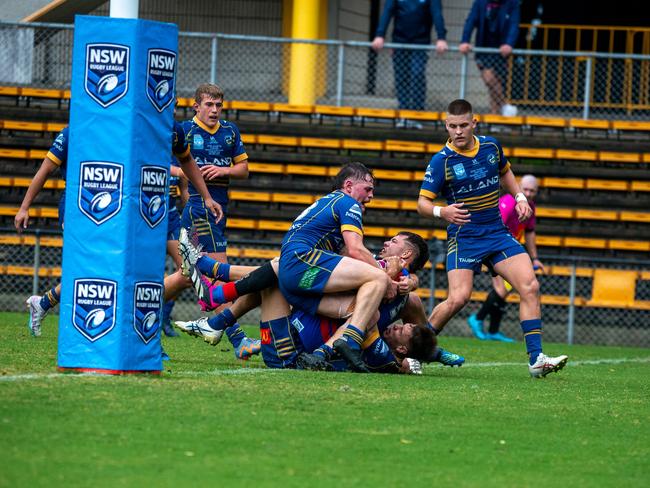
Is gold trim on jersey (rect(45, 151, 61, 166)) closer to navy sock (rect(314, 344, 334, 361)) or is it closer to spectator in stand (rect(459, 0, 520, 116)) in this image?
navy sock (rect(314, 344, 334, 361))

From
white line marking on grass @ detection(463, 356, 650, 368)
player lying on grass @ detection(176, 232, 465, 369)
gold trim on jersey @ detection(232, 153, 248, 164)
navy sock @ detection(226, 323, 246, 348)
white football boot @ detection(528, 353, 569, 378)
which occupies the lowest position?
white line marking on grass @ detection(463, 356, 650, 368)

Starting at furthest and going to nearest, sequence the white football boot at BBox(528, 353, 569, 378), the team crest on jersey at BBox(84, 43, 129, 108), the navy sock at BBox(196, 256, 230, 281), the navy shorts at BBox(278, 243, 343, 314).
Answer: the white football boot at BBox(528, 353, 569, 378), the navy sock at BBox(196, 256, 230, 281), the navy shorts at BBox(278, 243, 343, 314), the team crest on jersey at BBox(84, 43, 129, 108)

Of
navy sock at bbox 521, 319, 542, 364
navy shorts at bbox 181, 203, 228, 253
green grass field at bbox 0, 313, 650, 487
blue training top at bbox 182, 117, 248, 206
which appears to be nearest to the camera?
green grass field at bbox 0, 313, 650, 487

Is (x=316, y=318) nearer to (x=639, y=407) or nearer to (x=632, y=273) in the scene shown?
(x=639, y=407)

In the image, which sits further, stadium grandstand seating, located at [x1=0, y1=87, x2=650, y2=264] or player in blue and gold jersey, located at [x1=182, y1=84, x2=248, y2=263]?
stadium grandstand seating, located at [x1=0, y1=87, x2=650, y2=264]

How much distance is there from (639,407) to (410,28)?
45.2 ft

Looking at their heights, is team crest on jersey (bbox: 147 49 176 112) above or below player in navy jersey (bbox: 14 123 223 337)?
above

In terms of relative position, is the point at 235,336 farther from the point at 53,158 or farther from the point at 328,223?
the point at 53,158

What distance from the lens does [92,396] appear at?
6.39 meters

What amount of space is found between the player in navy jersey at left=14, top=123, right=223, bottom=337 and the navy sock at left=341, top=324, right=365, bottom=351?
145cm

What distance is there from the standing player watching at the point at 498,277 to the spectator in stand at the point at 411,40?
164 inches

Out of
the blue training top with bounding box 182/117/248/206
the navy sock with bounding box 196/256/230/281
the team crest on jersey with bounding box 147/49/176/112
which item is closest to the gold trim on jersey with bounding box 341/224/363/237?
the navy sock with bounding box 196/256/230/281

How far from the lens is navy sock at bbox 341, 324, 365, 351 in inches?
335

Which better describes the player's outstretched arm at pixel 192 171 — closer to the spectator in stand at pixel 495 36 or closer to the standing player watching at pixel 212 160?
the standing player watching at pixel 212 160
